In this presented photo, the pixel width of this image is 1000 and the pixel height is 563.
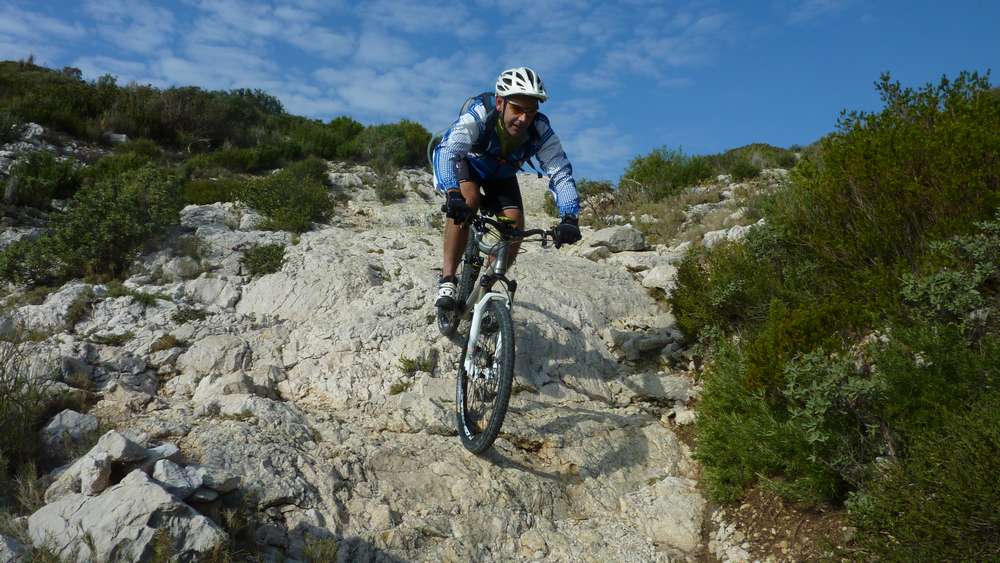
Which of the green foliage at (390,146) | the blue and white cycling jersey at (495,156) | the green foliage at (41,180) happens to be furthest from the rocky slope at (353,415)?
the green foliage at (390,146)

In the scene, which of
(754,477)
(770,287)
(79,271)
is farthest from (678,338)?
(79,271)

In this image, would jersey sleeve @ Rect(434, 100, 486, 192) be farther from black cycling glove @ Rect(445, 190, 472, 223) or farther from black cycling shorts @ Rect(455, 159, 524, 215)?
black cycling shorts @ Rect(455, 159, 524, 215)

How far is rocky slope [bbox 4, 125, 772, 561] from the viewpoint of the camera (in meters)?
3.12

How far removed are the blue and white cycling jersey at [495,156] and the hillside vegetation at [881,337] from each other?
1.82m

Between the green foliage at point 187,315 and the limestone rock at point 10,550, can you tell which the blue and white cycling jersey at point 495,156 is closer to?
the green foliage at point 187,315

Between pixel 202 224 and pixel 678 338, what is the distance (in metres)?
5.74

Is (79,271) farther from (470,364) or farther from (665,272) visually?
(665,272)

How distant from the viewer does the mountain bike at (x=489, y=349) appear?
3.94m

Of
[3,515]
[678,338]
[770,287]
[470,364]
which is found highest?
[770,287]

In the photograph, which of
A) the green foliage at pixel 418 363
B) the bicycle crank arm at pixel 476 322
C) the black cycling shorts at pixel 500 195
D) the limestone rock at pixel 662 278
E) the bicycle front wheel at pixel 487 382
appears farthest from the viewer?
the limestone rock at pixel 662 278

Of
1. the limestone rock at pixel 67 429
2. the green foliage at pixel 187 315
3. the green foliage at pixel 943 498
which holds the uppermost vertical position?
the green foliage at pixel 187 315

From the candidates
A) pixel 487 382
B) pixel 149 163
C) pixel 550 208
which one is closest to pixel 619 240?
pixel 550 208

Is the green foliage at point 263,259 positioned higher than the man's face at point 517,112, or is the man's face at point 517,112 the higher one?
the man's face at point 517,112

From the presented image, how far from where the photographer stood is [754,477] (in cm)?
397
